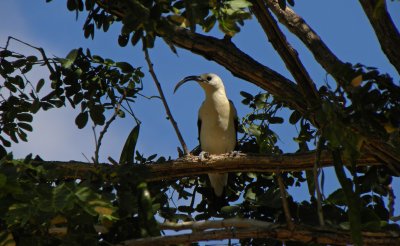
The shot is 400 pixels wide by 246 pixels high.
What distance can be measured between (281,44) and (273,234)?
58.6 inches

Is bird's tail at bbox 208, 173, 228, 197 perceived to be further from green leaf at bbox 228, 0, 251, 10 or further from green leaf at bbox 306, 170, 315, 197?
green leaf at bbox 228, 0, 251, 10

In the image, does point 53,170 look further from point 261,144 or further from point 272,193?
point 261,144

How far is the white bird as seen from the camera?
8.05m

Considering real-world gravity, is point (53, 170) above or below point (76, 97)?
below

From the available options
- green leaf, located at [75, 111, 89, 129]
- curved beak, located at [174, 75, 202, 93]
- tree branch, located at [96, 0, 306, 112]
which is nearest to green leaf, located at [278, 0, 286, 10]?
tree branch, located at [96, 0, 306, 112]

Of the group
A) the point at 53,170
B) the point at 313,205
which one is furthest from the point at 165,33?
the point at 313,205

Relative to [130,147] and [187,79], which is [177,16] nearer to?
[130,147]

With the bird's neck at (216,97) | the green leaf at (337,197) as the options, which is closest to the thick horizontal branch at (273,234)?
the green leaf at (337,197)

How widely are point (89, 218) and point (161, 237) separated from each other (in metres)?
0.45

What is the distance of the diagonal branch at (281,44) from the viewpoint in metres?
4.98

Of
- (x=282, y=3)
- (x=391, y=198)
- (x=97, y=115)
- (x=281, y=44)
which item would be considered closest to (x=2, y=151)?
(x=97, y=115)

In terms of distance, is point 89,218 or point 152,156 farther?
point 152,156

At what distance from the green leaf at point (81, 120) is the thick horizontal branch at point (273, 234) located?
1836 mm

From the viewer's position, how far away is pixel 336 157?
4.37 m
